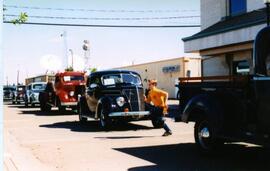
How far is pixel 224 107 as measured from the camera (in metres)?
8.36

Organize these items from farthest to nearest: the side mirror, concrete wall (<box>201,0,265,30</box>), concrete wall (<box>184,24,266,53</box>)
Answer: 1. concrete wall (<box>201,0,265,30</box>)
2. concrete wall (<box>184,24,266,53</box>)
3. the side mirror

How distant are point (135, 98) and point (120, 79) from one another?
1.36m

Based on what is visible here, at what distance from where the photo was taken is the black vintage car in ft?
47.6

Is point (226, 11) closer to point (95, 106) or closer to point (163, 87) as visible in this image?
point (95, 106)

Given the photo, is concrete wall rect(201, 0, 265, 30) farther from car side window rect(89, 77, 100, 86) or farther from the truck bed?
the truck bed

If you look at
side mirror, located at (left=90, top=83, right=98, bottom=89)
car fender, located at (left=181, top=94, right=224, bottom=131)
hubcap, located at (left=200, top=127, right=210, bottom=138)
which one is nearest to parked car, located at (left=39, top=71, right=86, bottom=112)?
side mirror, located at (left=90, top=83, right=98, bottom=89)

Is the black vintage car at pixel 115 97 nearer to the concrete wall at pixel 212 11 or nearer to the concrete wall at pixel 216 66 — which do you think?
the concrete wall at pixel 216 66

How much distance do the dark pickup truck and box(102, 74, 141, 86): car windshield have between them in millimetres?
6192

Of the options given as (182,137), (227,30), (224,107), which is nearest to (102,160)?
(224,107)

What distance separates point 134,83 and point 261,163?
806 centimetres

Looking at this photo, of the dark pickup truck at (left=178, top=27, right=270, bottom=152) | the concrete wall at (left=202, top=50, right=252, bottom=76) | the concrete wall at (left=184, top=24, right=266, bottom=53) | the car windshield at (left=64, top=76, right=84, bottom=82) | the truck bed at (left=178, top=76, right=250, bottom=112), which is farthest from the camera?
the car windshield at (left=64, top=76, right=84, bottom=82)

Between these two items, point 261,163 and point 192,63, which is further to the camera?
point 192,63

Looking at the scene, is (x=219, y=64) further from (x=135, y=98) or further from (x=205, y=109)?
(x=205, y=109)

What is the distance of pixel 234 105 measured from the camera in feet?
26.9
